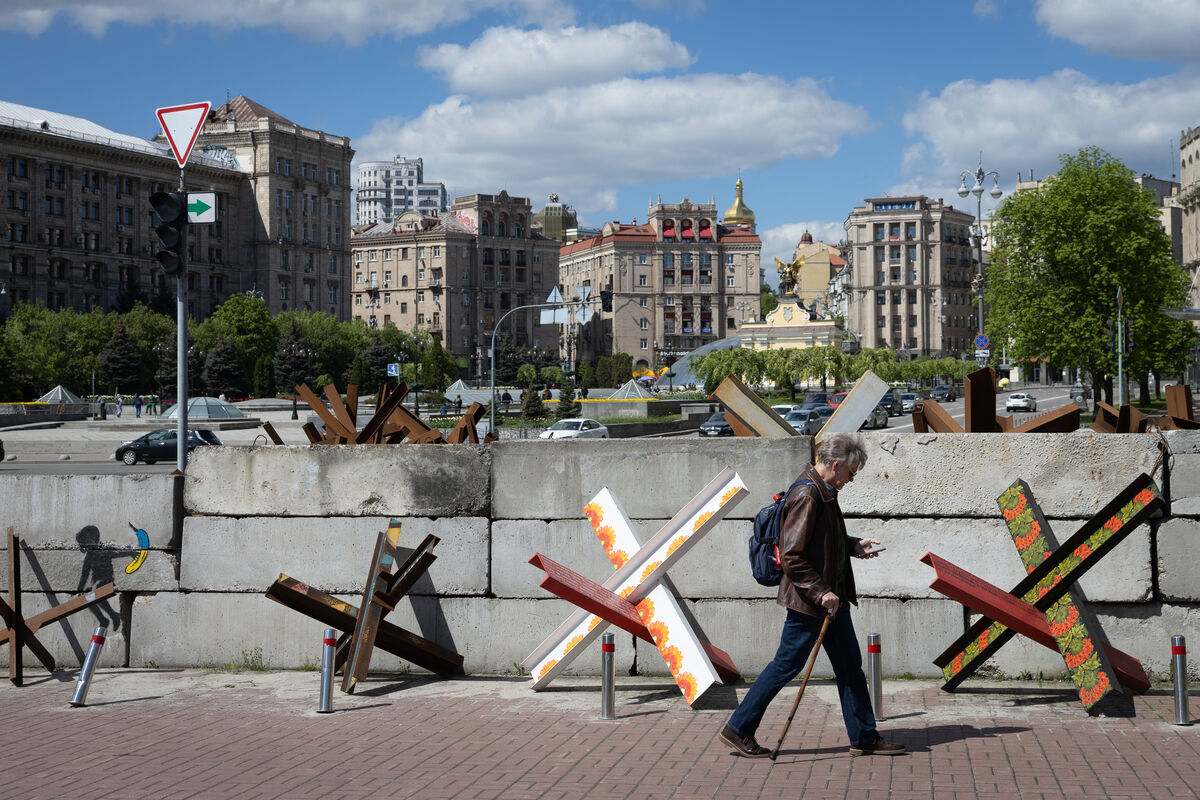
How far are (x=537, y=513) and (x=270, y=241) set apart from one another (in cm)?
12863

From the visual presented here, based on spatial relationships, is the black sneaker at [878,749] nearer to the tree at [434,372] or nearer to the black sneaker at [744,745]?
the black sneaker at [744,745]

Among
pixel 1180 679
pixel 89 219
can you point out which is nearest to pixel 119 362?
pixel 89 219

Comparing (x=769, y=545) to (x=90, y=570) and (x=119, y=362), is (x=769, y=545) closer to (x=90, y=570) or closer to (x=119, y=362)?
(x=90, y=570)

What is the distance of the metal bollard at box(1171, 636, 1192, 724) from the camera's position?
6676 mm

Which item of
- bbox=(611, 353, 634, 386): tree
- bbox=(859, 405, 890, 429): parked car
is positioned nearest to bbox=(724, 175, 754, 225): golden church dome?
bbox=(611, 353, 634, 386): tree

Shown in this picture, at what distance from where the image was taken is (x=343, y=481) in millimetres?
8820

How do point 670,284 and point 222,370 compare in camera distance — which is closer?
point 222,370

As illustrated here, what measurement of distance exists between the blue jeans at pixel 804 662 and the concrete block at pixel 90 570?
4.89 meters

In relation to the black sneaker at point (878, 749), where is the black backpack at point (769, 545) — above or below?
above

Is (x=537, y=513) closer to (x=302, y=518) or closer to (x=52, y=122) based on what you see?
(x=302, y=518)

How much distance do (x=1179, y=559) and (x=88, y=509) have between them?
7816 millimetres

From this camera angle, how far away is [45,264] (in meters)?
108

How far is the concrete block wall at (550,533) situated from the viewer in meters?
7.91

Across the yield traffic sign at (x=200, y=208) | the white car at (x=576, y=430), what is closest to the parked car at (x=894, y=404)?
the white car at (x=576, y=430)
